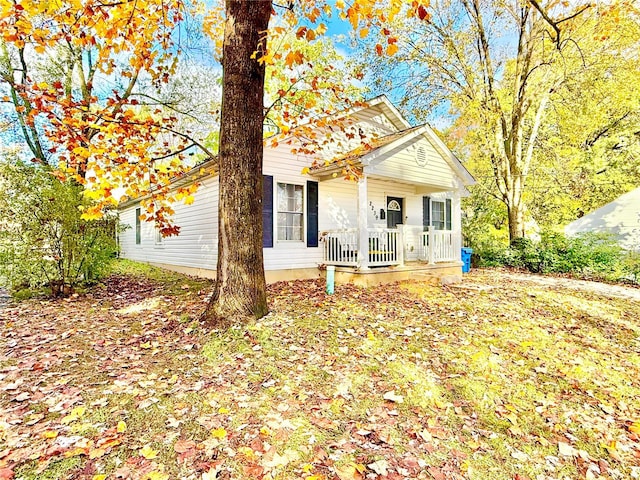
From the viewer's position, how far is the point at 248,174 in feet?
16.7

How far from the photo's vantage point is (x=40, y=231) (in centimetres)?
726

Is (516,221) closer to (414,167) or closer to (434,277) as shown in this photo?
(434,277)

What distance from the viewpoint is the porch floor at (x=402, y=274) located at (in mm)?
9005

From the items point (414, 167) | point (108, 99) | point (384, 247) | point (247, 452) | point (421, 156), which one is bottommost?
point (247, 452)

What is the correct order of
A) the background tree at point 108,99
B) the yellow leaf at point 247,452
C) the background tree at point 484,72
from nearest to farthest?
the yellow leaf at point 247,452 → the background tree at point 108,99 → the background tree at point 484,72

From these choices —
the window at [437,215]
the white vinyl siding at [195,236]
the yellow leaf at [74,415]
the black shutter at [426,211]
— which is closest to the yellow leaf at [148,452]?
the yellow leaf at [74,415]

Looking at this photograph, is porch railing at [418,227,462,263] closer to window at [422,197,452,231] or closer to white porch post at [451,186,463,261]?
white porch post at [451,186,463,261]

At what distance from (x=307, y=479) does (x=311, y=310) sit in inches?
148

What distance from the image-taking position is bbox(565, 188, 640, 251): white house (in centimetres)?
1648

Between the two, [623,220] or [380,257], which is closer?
[380,257]

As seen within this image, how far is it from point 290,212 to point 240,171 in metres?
4.65

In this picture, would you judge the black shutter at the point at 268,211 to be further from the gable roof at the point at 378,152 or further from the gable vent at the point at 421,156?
the gable vent at the point at 421,156

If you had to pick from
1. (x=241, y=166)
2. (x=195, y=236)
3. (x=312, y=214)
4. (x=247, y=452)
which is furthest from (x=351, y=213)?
(x=247, y=452)

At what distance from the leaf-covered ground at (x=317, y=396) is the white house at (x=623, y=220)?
1362 cm
